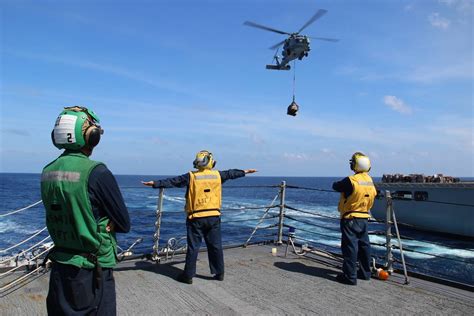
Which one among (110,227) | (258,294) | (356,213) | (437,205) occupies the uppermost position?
(110,227)

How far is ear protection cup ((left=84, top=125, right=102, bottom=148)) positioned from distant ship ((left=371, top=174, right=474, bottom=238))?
25.6 meters

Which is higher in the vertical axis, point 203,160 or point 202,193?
point 203,160

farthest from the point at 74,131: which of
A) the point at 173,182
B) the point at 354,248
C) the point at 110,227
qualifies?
the point at 354,248

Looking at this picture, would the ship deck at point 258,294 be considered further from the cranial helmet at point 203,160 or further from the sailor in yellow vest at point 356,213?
the cranial helmet at point 203,160

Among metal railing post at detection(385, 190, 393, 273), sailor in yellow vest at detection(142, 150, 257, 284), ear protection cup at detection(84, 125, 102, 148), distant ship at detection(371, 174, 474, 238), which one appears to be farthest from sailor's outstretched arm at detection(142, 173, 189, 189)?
distant ship at detection(371, 174, 474, 238)

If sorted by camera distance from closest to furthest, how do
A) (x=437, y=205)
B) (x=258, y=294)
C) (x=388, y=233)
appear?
1. (x=258, y=294)
2. (x=388, y=233)
3. (x=437, y=205)

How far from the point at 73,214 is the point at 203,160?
127 inches

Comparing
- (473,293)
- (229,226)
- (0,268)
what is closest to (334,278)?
(473,293)

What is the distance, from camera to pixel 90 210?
233 centimetres

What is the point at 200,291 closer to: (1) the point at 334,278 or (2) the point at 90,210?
(1) the point at 334,278

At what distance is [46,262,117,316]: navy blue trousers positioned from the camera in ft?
7.80

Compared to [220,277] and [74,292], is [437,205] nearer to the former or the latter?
[220,277]

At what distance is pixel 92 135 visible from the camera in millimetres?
2514

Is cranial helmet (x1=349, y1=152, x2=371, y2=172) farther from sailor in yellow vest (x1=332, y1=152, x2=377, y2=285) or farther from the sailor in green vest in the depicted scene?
the sailor in green vest
